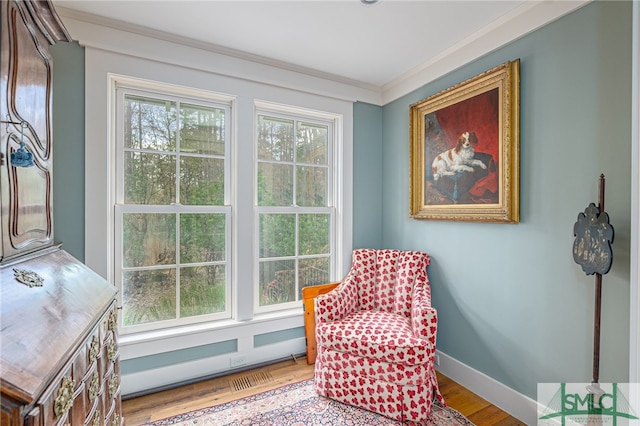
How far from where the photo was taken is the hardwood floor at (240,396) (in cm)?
179

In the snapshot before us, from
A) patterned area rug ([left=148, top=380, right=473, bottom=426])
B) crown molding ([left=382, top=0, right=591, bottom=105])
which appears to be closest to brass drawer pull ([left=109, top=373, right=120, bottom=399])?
patterned area rug ([left=148, top=380, right=473, bottom=426])

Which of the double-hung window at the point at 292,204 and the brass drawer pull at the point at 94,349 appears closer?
the brass drawer pull at the point at 94,349

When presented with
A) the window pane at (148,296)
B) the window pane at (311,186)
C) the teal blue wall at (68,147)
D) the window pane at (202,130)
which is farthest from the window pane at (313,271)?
the teal blue wall at (68,147)

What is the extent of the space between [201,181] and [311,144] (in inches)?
40.9

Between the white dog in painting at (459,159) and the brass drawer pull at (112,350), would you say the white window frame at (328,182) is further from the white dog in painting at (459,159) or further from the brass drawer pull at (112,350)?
the brass drawer pull at (112,350)

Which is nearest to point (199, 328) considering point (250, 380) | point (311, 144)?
point (250, 380)

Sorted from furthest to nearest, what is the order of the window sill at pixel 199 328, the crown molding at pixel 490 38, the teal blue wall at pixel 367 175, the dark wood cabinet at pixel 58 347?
1. the teal blue wall at pixel 367 175
2. the window sill at pixel 199 328
3. the crown molding at pixel 490 38
4. the dark wood cabinet at pixel 58 347

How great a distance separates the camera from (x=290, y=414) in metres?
1.80

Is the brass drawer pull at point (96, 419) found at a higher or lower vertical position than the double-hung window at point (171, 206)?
lower

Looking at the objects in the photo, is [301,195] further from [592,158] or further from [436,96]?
[592,158]

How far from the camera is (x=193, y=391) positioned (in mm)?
2035

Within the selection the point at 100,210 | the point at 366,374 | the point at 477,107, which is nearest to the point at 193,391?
the point at 366,374

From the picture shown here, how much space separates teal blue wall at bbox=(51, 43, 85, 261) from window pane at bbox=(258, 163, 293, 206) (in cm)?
120

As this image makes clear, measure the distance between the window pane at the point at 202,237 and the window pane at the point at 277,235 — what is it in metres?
0.33
